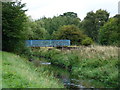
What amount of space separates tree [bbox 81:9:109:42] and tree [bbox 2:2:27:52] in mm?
30200

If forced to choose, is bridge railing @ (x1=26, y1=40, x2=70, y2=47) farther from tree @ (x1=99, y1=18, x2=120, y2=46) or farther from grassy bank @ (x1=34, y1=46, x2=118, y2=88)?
grassy bank @ (x1=34, y1=46, x2=118, y2=88)

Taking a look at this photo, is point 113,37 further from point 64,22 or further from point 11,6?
point 64,22

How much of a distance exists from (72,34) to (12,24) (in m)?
28.8

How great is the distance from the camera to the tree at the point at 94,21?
60862 mm

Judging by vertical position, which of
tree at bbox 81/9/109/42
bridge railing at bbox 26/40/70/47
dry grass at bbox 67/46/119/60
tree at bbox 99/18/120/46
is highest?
tree at bbox 81/9/109/42

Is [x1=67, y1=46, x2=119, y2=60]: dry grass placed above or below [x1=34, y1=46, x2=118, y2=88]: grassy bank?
above

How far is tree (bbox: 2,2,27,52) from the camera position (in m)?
30.1

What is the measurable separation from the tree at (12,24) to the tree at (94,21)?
1189 inches

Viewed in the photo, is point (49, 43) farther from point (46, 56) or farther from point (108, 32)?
point (108, 32)

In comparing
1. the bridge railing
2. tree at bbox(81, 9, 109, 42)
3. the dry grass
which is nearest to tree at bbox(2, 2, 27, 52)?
the dry grass

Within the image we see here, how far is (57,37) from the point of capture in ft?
199

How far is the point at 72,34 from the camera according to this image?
5806 cm

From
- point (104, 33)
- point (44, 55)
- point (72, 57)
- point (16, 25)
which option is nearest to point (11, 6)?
point (16, 25)

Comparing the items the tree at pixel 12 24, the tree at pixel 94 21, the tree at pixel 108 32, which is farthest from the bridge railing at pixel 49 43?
the tree at pixel 12 24
